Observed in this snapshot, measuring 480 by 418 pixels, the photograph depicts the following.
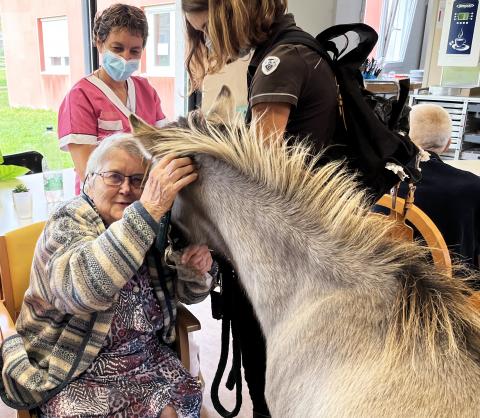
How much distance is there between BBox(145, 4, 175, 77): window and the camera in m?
4.23

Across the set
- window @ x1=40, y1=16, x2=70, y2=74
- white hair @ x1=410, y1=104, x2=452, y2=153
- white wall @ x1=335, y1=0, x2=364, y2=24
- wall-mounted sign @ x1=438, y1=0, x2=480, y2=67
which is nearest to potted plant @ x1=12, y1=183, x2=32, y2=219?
white hair @ x1=410, y1=104, x2=452, y2=153

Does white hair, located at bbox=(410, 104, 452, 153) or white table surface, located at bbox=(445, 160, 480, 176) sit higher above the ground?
white hair, located at bbox=(410, 104, 452, 153)

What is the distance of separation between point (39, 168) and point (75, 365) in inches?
87.8

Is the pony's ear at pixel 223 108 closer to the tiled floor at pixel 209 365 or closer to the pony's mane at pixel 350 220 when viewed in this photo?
the pony's mane at pixel 350 220

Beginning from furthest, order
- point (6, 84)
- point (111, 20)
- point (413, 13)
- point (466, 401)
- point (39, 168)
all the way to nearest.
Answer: point (413, 13)
point (6, 84)
point (39, 168)
point (111, 20)
point (466, 401)

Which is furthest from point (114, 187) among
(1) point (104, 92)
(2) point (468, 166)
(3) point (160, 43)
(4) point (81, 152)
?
(3) point (160, 43)

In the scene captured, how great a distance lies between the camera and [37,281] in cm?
124

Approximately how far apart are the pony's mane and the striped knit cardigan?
0.78 feet

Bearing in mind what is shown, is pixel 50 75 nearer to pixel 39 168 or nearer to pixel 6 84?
pixel 6 84

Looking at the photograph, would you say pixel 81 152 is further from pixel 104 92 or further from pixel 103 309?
pixel 103 309

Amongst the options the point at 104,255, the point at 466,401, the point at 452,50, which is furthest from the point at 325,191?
the point at 452,50

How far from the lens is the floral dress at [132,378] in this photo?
124 centimetres

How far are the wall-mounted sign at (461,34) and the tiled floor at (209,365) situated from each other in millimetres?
3405

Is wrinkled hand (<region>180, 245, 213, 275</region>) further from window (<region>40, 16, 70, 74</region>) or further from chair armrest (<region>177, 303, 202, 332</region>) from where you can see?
window (<region>40, 16, 70, 74</region>)
